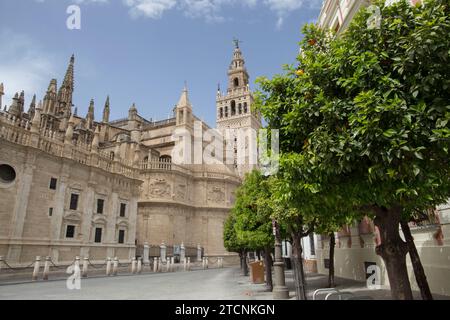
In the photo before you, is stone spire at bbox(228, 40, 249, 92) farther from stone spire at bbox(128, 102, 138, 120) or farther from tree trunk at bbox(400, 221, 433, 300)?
tree trunk at bbox(400, 221, 433, 300)

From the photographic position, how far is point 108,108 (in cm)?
5234

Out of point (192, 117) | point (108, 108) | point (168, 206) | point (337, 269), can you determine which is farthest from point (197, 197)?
point (337, 269)

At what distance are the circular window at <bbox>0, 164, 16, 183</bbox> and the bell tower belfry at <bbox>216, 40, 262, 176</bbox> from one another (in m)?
46.5

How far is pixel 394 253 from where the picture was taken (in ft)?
23.0

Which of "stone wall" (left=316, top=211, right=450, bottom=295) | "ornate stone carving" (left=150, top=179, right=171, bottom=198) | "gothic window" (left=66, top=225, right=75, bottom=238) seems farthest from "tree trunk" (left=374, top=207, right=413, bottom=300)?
"ornate stone carving" (left=150, top=179, right=171, bottom=198)

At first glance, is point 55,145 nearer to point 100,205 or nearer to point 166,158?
point 100,205

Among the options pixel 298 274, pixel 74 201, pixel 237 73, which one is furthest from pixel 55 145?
pixel 237 73

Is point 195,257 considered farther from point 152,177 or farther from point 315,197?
point 315,197

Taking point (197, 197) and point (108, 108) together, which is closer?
point (197, 197)

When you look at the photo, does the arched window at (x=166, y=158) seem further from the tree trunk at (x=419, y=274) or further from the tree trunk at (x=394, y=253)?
the tree trunk at (x=394, y=253)

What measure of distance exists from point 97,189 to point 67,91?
32.6 metres

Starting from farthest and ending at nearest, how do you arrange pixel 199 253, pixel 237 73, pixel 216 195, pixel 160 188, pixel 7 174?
pixel 237 73
pixel 216 195
pixel 160 188
pixel 199 253
pixel 7 174
